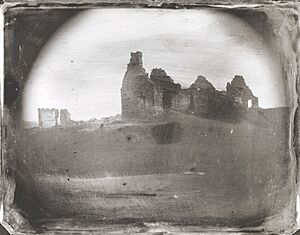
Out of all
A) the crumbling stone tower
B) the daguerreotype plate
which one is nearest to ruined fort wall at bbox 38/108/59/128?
the daguerreotype plate

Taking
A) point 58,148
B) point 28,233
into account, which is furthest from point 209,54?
point 28,233

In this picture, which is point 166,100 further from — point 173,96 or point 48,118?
point 48,118

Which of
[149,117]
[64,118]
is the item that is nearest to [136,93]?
[149,117]

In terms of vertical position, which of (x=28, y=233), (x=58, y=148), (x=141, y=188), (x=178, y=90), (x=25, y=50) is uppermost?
(x=25, y=50)

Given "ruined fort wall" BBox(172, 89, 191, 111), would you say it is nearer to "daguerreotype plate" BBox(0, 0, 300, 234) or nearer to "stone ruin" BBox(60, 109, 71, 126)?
"daguerreotype plate" BBox(0, 0, 300, 234)

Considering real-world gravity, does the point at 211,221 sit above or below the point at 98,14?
below

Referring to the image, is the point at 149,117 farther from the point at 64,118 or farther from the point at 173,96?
the point at 64,118

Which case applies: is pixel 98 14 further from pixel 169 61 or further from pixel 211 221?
pixel 211 221
